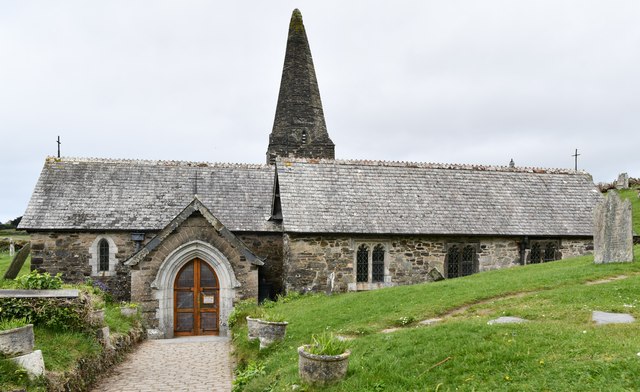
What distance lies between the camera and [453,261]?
22.3m

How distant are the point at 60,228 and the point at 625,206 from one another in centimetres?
2077

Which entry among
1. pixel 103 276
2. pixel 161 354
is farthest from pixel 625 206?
pixel 103 276

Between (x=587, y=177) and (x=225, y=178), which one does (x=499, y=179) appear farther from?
(x=225, y=178)

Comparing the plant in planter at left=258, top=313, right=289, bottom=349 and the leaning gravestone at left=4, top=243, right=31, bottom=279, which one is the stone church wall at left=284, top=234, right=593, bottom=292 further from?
the leaning gravestone at left=4, top=243, right=31, bottom=279

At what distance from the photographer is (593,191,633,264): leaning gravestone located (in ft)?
51.5

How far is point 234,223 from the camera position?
74.5ft

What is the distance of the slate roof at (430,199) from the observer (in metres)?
21.5

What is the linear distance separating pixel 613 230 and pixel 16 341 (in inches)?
623

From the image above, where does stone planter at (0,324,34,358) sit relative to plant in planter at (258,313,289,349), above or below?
above

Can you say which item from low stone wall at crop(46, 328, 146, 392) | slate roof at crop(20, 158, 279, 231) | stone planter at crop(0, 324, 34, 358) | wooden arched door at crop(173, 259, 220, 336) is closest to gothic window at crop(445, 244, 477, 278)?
slate roof at crop(20, 158, 279, 231)

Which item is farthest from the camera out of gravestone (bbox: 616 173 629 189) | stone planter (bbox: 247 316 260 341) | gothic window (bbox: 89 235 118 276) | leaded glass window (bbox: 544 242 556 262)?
gravestone (bbox: 616 173 629 189)

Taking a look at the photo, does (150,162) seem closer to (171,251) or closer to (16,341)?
(171,251)

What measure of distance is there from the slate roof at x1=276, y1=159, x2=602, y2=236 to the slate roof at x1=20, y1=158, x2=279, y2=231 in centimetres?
234

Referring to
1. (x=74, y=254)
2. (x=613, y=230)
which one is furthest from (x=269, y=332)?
(x=74, y=254)
